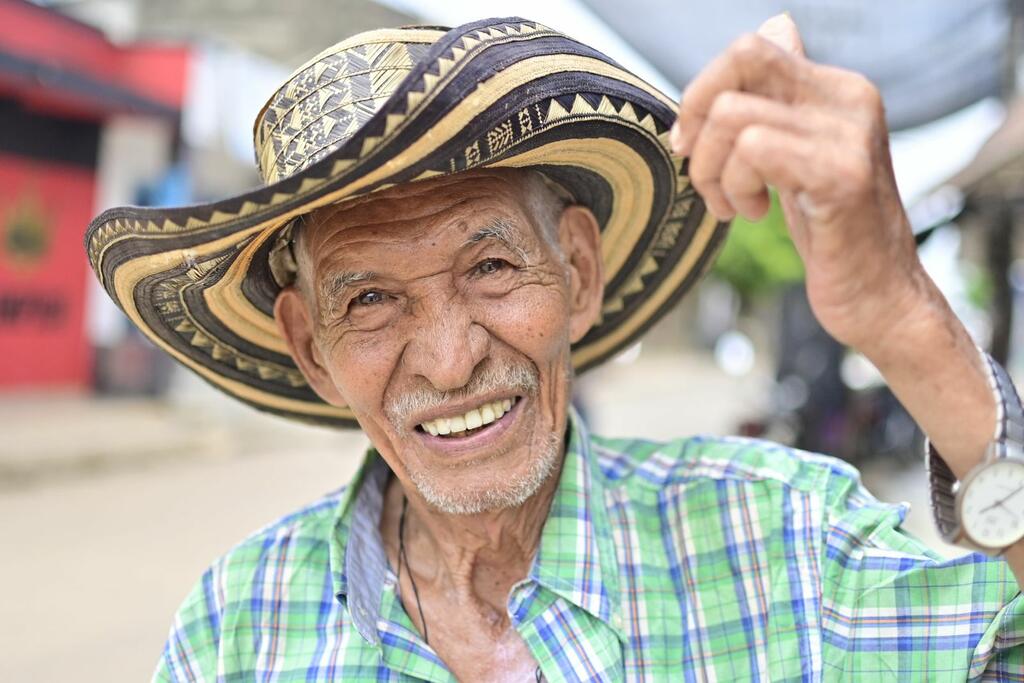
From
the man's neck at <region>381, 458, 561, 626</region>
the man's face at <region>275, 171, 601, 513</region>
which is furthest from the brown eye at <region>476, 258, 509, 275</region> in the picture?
the man's neck at <region>381, 458, 561, 626</region>

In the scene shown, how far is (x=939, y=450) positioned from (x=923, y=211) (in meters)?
7.49

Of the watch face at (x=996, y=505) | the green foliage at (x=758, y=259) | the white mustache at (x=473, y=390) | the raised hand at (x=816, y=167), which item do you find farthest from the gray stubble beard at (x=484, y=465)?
the green foliage at (x=758, y=259)

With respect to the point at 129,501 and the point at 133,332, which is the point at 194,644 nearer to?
the point at 129,501

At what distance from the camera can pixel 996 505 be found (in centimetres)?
107

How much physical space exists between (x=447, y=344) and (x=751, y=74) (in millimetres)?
782

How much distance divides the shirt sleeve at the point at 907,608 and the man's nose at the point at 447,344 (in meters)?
0.67

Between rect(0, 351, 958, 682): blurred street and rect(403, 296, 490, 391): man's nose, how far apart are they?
12.3ft

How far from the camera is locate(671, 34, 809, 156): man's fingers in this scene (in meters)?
0.95

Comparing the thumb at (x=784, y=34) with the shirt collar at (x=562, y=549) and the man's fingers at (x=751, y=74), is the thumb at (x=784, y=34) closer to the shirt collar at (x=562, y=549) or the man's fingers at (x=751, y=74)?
the man's fingers at (x=751, y=74)

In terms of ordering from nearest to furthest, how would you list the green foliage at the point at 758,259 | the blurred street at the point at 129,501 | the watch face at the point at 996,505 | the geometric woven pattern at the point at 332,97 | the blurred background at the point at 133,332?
the watch face at the point at 996,505
the geometric woven pattern at the point at 332,97
the blurred background at the point at 133,332
the blurred street at the point at 129,501
the green foliage at the point at 758,259

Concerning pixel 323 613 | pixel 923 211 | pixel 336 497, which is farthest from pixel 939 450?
pixel 923 211

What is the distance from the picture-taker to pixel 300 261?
5.87ft

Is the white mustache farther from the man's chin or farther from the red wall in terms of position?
the red wall

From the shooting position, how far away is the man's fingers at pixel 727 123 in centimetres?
95
